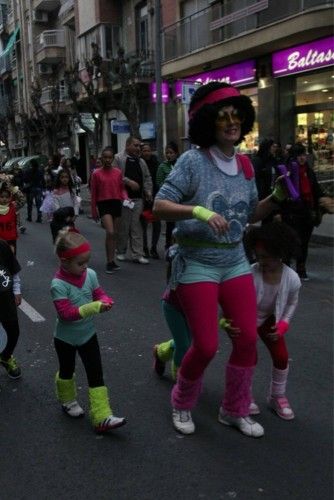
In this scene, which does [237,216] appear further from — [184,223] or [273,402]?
[273,402]

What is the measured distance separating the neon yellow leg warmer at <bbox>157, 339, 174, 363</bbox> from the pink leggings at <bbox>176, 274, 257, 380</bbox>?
0.87 meters

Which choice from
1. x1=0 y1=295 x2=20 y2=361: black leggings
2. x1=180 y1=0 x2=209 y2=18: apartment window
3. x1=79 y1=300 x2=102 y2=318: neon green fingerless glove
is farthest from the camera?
x1=180 y1=0 x2=209 y2=18: apartment window

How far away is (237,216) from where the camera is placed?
3.16 metres

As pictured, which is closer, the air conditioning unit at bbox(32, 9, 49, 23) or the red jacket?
the red jacket

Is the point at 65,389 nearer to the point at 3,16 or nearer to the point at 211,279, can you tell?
the point at 211,279

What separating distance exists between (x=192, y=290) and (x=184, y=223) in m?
0.36

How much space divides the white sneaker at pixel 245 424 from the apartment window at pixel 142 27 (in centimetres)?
2392

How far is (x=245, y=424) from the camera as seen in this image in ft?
11.1

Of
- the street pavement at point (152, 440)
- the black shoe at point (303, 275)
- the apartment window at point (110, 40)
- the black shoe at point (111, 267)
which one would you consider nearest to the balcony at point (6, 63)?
the apartment window at point (110, 40)

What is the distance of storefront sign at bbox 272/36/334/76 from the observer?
1524 centimetres

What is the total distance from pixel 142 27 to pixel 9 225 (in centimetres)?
2152

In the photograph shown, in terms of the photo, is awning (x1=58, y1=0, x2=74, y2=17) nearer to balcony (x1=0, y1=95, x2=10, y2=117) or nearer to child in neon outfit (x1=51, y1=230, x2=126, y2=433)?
balcony (x1=0, y1=95, x2=10, y2=117)

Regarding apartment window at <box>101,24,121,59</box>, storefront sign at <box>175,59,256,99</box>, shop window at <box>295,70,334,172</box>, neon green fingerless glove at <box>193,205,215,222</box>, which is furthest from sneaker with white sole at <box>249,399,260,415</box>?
apartment window at <box>101,24,121,59</box>

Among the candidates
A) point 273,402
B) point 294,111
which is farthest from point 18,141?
point 273,402
